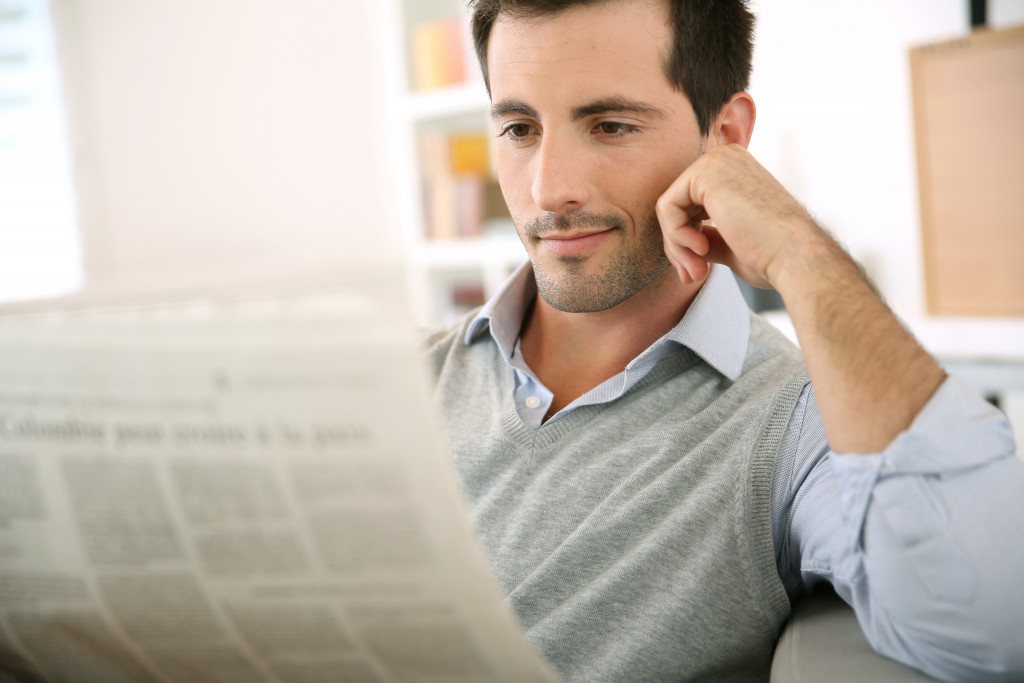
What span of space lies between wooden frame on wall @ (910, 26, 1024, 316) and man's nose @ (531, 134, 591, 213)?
1265 mm

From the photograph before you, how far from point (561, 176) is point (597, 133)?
0.07m

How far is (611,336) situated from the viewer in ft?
3.52

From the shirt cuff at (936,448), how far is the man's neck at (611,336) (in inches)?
15.9

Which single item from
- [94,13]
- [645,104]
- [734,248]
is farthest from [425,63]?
[734,248]

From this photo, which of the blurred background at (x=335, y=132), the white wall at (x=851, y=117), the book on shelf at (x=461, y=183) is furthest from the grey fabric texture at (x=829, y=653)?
the book on shelf at (x=461, y=183)

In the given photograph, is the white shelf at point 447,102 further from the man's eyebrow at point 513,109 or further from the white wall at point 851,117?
the man's eyebrow at point 513,109

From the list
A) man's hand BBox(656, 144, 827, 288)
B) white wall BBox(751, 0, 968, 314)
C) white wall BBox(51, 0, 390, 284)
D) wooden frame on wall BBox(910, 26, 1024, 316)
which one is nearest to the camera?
man's hand BBox(656, 144, 827, 288)

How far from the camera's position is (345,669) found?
482 millimetres

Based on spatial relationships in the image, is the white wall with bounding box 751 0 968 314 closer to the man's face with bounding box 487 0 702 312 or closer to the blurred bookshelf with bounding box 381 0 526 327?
the blurred bookshelf with bounding box 381 0 526 327

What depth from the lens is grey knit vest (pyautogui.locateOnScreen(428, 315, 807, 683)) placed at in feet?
2.70

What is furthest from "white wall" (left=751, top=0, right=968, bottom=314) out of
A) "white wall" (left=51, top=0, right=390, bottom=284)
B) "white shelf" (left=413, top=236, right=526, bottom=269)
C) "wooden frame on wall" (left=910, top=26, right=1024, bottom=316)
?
"white wall" (left=51, top=0, right=390, bottom=284)

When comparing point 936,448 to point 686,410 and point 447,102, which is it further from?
point 447,102

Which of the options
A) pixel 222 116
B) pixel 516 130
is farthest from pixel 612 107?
pixel 222 116

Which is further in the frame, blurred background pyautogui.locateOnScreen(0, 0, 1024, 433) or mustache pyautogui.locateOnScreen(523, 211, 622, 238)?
blurred background pyautogui.locateOnScreen(0, 0, 1024, 433)
